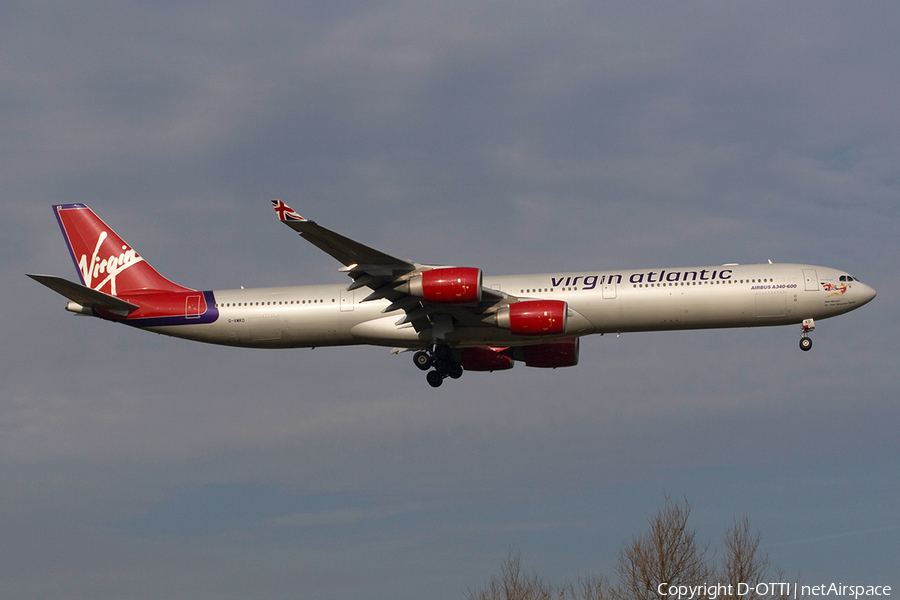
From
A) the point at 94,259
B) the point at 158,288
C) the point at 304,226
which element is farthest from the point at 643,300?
the point at 94,259

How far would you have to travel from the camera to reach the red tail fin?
4869 centimetres

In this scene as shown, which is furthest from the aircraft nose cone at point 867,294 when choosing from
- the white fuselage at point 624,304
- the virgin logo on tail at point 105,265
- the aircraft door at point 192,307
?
the virgin logo on tail at point 105,265

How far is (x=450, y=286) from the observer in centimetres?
3941

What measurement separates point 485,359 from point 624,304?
9137 mm

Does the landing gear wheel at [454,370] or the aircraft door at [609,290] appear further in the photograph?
the landing gear wheel at [454,370]

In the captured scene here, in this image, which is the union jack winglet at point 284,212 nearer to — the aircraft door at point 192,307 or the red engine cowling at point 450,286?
the red engine cowling at point 450,286

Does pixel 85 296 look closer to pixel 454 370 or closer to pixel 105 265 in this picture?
pixel 105 265

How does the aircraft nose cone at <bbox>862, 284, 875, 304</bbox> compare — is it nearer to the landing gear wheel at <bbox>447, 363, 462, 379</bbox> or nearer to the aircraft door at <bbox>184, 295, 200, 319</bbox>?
the landing gear wheel at <bbox>447, 363, 462, 379</bbox>

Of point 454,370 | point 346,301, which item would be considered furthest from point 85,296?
point 454,370

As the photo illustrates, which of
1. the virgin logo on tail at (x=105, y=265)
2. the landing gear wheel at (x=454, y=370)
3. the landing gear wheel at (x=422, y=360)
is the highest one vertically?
the virgin logo on tail at (x=105, y=265)

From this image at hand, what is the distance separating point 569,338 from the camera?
44.8 metres

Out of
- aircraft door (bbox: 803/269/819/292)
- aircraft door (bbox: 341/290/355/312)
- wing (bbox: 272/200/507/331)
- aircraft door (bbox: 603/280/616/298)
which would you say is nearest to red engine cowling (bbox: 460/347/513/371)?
wing (bbox: 272/200/507/331)

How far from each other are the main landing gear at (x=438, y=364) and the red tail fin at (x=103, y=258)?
12.1 metres

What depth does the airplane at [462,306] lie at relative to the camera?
4047cm
